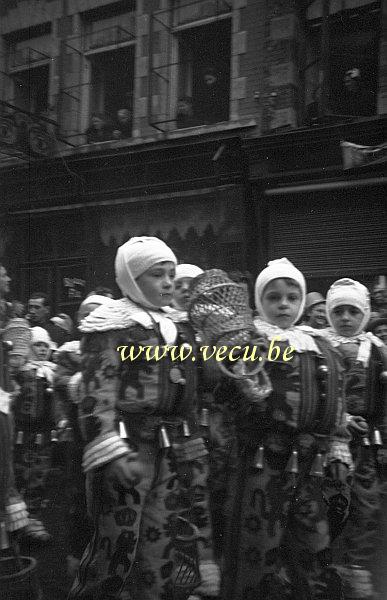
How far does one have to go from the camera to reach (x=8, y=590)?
2643 millimetres

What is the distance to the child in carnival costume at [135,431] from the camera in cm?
221

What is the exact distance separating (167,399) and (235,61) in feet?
8.32

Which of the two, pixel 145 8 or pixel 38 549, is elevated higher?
pixel 145 8

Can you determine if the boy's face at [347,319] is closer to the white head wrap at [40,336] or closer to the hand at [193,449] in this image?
the hand at [193,449]

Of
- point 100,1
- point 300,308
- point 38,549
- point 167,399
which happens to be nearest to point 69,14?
point 100,1

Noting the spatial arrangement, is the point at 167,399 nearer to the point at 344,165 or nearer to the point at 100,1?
the point at 100,1

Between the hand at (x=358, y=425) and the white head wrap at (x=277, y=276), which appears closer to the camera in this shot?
the white head wrap at (x=277, y=276)

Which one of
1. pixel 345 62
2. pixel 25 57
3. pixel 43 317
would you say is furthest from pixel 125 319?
pixel 345 62

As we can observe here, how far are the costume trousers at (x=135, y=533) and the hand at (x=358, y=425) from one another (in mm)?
1021

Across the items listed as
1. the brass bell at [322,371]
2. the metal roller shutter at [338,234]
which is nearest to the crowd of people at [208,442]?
the brass bell at [322,371]

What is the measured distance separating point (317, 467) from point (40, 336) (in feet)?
8.21

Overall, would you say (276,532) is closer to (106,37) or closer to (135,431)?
(135,431)

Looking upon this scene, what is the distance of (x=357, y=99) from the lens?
4375 millimetres

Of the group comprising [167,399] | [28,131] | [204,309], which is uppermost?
[28,131]
